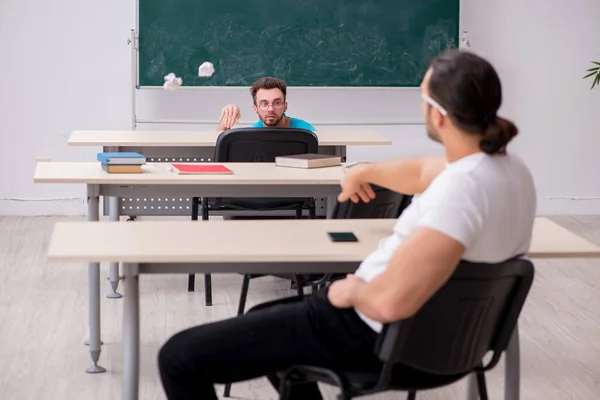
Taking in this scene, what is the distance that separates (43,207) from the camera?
701 centimetres

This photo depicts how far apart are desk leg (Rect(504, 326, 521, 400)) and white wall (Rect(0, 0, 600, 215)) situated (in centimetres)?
437

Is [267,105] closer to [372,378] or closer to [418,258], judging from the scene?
[372,378]

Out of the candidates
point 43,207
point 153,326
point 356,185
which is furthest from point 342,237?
point 43,207

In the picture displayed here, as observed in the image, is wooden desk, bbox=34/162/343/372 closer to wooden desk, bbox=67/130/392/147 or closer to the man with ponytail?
wooden desk, bbox=67/130/392/147

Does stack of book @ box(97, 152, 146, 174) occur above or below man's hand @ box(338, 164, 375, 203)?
below

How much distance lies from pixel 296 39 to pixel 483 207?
4948mm

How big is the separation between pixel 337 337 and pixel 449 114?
22.4 inches

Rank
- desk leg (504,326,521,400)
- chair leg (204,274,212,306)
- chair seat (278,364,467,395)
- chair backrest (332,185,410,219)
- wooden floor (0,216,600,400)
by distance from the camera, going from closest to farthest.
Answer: chair seat (278,364,467,395) → desk leg (504,326,521,400) → chair backrest (332,185,410,219) → wooden floor (0,216,600,400) → chair leg (204,274,212,306)

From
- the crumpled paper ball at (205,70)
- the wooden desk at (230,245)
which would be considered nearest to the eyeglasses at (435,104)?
the wooden desk at (230,245)

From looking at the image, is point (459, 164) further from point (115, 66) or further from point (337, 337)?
point (115, 66)

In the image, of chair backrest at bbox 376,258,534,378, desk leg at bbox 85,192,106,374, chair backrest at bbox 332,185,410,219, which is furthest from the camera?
desk leg at bbox 85,192,106,374

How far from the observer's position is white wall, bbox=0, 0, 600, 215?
22.2 ft

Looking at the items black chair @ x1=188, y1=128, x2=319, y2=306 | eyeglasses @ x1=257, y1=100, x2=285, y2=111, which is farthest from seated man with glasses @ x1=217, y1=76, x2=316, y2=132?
black chair @ x1=188, y1=128, x2=319, y2=306

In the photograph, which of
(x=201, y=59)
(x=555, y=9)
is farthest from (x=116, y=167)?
(x=555, y=9)
